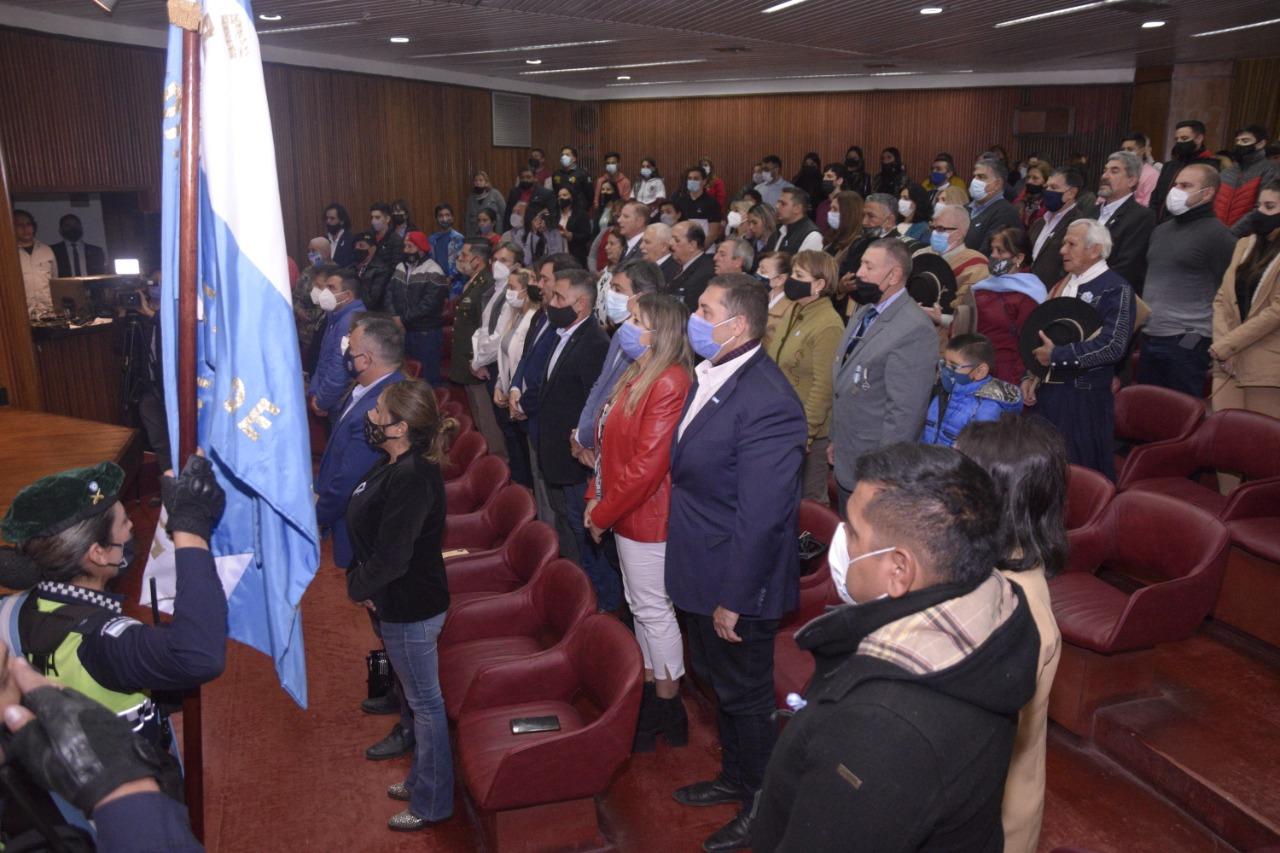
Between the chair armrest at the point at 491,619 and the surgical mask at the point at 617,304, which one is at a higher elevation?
the surgical mask at the point at 617,304

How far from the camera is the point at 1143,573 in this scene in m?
3.90

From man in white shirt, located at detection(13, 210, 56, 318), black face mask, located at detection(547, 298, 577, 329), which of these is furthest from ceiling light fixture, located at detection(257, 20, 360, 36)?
black face mask, located at detection(547, 298, 577, 329)

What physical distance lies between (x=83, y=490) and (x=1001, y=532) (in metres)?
1.84

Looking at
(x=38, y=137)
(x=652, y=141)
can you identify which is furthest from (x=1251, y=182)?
(x=652, y=141)

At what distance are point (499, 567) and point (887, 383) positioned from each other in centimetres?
181

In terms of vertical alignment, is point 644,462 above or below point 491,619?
above

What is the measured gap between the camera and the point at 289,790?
132 inches

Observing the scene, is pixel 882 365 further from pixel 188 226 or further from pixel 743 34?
pixel 743 34

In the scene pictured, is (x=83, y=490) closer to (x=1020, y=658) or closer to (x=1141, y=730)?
(x=1020, y=658)

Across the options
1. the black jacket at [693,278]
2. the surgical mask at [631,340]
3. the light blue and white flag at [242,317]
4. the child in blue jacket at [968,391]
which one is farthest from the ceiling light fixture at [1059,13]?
the light blue and white flag at [242,317]

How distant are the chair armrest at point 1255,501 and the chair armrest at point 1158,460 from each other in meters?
0.60

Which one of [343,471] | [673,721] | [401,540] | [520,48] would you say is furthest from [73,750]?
[520,48]

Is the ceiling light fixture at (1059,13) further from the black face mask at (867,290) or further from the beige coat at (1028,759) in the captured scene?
the beige coat at (1028,759)

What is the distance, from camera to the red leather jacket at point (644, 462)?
125 inches
